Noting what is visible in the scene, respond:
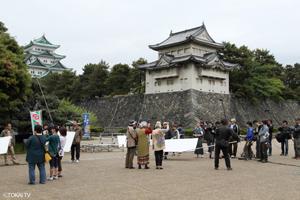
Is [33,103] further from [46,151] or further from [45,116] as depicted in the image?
[46,151]

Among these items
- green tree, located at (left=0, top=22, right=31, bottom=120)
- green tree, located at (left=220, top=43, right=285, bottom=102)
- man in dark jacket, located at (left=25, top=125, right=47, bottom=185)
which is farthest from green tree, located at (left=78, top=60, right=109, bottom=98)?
man in dark jacket, located at (left=25, top=125, right=47, bottom=185)

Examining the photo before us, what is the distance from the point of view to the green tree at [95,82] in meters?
49.6

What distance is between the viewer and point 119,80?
160 feet

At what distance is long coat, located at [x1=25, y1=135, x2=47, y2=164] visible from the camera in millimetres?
8438

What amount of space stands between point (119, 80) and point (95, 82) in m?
3.71

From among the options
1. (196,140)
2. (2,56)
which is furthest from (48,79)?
(196,140)

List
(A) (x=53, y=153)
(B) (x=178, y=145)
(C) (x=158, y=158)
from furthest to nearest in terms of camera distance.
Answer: (B) (x=178, y=145) < (C) (x=158, y=158) < (A) (x=53, y=153)

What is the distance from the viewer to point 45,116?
2058cm

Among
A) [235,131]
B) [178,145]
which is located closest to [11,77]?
[178,145]

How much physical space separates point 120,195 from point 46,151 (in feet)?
9.66

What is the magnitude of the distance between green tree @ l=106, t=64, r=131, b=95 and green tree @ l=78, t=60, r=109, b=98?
3.76 ft

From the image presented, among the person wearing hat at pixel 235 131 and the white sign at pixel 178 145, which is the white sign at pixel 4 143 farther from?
the person wearing hat at pixel 235 131

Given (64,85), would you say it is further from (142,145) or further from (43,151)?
(43,151)
